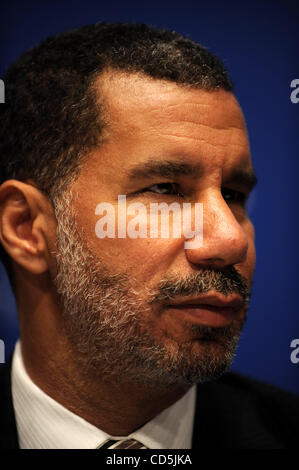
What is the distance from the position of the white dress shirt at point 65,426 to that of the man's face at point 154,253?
0.58 feet

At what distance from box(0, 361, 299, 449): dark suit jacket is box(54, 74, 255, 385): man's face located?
0.35 meters

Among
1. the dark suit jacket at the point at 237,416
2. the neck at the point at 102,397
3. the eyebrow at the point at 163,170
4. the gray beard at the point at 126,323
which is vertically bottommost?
the dark suit jacket at the point at 237,416

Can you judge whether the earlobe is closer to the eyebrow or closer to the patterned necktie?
the eyebrow

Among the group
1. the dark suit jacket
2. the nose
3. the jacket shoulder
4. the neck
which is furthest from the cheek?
the jacket shoulder

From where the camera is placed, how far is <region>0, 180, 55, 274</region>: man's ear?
4.20 ft

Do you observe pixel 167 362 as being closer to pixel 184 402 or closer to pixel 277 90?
pixel 184 402

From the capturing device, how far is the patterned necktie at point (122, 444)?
1250 mm

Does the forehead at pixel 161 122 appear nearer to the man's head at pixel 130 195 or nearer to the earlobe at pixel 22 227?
the man's head at pixel 130 195

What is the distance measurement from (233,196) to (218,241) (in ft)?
0.99

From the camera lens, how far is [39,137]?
130 cm

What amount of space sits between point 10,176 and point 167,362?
2.43 feet

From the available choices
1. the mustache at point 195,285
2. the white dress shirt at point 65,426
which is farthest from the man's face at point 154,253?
the white dress shirt at point 65,426

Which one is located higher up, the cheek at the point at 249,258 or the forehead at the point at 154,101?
the forehead at the point at 154,101

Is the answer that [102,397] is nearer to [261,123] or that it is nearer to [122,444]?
[122,444]
